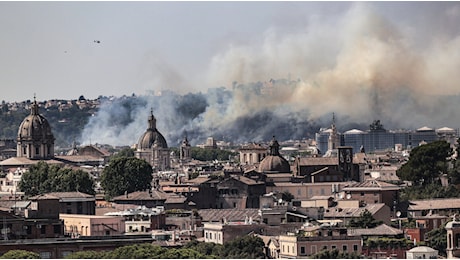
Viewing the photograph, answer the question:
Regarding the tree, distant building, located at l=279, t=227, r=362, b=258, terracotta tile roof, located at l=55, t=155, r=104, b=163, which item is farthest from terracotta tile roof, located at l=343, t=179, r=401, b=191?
terracotta tile roof, located at l=55, t=155, r=104, b=163

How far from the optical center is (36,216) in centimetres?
5519

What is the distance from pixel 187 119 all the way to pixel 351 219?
133549mm

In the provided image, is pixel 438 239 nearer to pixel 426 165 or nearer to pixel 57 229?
pixel 57 229

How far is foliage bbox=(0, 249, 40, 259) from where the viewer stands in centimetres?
4481

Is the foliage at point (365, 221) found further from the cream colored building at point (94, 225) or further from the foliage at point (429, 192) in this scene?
the foliage at point (429, 192)

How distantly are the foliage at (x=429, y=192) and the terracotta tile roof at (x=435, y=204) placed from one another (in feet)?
13.5

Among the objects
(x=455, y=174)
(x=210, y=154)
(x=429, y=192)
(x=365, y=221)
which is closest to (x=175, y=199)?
(x=429, y=192)

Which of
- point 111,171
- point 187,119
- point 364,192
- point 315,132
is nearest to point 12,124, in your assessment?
point 187,119

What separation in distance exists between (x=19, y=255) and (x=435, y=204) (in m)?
26.7

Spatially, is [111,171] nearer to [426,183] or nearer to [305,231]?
[426,183]

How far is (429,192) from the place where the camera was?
77.8m

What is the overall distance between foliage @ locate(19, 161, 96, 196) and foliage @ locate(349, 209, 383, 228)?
21.7 metres

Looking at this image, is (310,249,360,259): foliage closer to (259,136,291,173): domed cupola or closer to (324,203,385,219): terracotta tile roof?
(324,203,385,219): terracotta tile roof

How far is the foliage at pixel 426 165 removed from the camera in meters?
81.1
